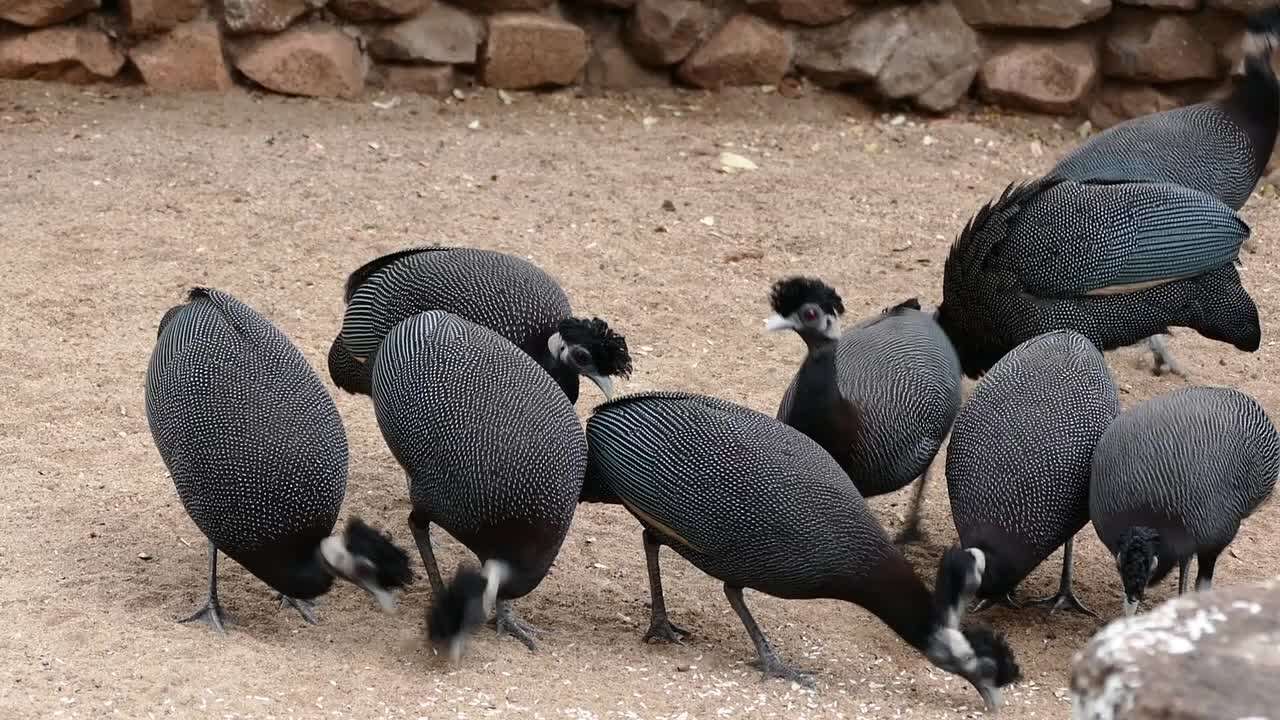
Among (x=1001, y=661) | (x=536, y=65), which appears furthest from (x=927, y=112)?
(x=1001, y=661)

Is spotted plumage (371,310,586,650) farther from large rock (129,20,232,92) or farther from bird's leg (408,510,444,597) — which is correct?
large rock (129,20,232,92)

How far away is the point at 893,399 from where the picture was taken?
14.0 ft

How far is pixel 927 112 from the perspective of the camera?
7688mm

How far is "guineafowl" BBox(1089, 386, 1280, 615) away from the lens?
3846mm

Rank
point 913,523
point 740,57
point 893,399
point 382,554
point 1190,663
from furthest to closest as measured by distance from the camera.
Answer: point 740,57 → point 913,523 → point 893,399 → point 382,554 → point 1190,663

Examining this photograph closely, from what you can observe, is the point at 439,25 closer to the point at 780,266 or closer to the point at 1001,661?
the point at 780,266

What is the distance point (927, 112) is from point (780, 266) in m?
1.87

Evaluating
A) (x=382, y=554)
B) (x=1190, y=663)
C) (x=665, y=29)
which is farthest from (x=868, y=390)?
(x=665, y=29)

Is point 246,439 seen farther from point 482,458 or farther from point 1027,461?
point 1027,461

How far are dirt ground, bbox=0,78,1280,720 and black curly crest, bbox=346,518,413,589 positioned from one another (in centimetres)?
20

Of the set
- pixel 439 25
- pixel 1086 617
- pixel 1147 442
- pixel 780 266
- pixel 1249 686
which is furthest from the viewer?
pixel 439 25

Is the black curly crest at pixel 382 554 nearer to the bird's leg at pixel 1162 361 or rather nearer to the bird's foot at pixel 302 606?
the bird's foot at pixel 302 606

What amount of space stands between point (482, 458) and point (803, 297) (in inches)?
35.4

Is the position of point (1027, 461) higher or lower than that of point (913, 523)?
higher
